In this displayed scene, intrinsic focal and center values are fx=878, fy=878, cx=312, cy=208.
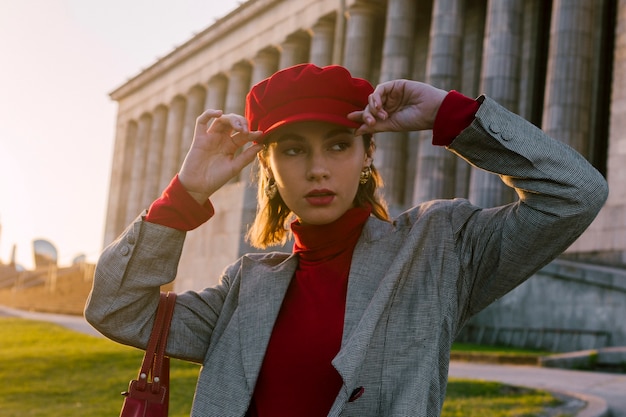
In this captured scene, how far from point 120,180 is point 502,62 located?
37.6 meters

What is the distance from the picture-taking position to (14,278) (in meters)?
56.3

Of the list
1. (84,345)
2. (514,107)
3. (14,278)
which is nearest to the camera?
(84,345)

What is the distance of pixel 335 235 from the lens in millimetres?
3453

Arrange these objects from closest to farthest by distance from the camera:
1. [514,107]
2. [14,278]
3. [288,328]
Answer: [288,328] → [514,107] → [14,278]

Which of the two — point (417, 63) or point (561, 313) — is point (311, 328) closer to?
point (561, 313)

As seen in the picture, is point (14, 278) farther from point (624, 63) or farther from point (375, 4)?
point (624, 63)

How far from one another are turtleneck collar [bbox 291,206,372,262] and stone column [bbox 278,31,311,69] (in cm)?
3878

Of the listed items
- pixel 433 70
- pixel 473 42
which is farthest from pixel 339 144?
pixel 473 42

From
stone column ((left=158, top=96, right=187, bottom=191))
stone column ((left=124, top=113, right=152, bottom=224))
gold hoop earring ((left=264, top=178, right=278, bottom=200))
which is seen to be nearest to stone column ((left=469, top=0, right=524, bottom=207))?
gold hoop earring ((left=264, top=178, right=278, bottom=200))

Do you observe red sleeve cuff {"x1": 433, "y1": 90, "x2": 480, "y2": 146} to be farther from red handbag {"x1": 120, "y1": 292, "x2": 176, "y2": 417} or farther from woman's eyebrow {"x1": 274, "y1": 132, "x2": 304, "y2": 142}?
red handbag {"x1": 120, "y1": 292, "x2": 176, "y2": 417}

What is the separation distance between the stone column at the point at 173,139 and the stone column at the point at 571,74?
30.0 meters

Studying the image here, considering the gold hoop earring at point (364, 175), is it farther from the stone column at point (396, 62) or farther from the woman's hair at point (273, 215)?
the stone column at point (396, 62)

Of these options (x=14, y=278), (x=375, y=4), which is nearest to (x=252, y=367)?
(x=375, y=4)

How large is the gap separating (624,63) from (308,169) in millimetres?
26155
